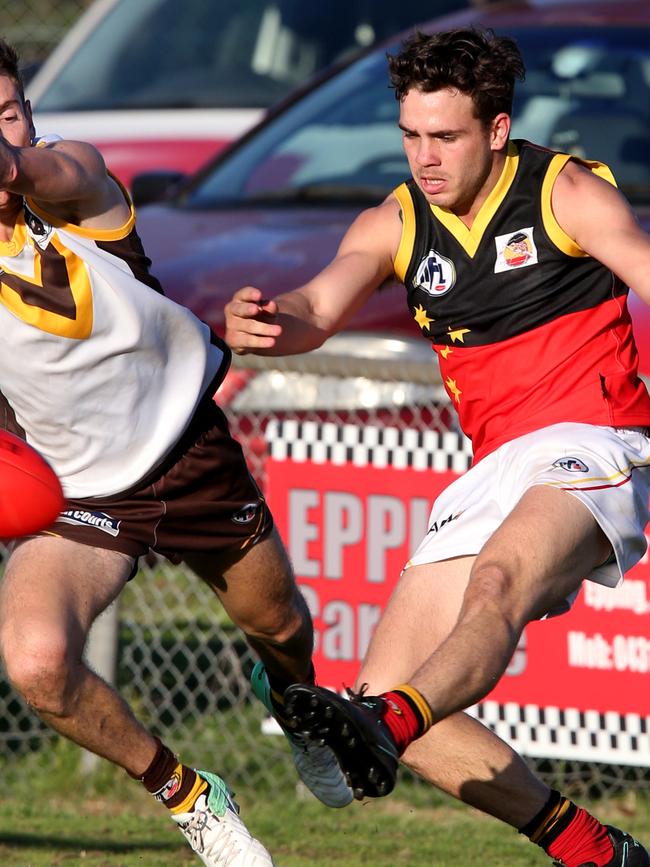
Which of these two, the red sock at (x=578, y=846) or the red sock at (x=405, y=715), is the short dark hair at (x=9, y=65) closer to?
the red sock at (x=405, y=715)

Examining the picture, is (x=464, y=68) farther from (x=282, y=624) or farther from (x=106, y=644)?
(x=106, y=644)

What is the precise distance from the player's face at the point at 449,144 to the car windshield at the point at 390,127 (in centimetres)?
297

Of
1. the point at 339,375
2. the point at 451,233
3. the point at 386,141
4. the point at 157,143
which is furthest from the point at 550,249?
the point at 157,143

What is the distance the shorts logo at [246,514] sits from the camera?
212 inches

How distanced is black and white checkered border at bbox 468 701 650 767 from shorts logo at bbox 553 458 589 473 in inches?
82.5

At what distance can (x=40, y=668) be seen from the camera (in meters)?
4.71

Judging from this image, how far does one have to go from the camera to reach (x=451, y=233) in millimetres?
5062

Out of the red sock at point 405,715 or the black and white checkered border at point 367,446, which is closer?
the red sock at point 405,715

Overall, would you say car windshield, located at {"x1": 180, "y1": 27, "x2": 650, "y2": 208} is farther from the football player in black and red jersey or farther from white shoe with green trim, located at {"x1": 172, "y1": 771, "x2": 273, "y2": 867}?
white shoe with green trim, located at {"x1": 172, "y1": 771, "x2": 273, "y2": 867}

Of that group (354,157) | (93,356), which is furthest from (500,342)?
(354,157)

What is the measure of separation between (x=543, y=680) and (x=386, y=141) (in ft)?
9.80

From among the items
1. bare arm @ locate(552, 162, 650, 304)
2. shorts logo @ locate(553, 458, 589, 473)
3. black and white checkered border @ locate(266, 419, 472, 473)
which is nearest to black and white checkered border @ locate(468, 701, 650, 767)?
black and white checkered border @ locate(266, 419, 472, 473)

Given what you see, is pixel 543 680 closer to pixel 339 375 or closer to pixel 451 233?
pixel 339 375

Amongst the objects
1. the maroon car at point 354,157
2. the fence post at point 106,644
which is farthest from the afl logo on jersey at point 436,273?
the fence post at point 106,644
